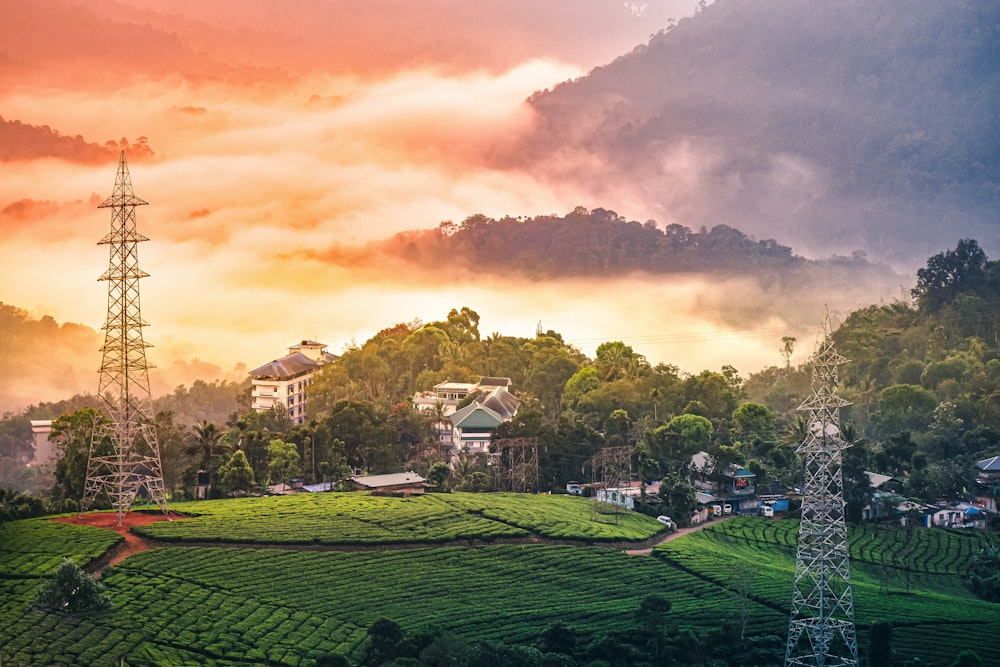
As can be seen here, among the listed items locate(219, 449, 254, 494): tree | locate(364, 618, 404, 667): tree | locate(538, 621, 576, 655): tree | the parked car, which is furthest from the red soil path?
the parked car

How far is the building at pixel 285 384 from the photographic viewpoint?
7738 centimetres

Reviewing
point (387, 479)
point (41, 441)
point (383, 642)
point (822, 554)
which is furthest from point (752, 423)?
point (41, 441)

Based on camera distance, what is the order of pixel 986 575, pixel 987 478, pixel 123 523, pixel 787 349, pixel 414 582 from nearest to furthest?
pixel 414 582 → pixel 123 523 → pixel 986 575 → pixel 987 478 → pixel 787 349

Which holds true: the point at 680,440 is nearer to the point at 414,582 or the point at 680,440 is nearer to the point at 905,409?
the point at 905,409

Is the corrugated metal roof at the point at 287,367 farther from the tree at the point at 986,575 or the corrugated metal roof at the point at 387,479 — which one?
the tree at the point at 986,575

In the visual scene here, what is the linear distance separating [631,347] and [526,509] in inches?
1355

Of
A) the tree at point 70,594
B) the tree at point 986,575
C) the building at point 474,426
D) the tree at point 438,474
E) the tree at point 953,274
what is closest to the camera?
the tree at point 70,594

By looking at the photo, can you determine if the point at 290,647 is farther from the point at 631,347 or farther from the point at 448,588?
the point at 631,347

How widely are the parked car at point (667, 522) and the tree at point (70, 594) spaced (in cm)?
2492

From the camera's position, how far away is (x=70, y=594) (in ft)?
119

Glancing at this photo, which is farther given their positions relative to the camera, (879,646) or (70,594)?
(879,646)

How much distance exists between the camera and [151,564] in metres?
40.8

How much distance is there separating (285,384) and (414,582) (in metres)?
38.0

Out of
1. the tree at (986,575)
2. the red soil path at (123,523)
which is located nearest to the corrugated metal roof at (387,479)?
the red soil path at (123,523)
